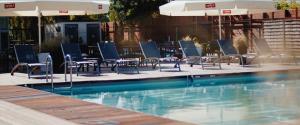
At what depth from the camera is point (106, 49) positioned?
44.9ft

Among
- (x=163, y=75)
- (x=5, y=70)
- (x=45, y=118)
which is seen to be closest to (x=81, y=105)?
(x=45, y=118)

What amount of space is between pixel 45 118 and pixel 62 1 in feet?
24.8

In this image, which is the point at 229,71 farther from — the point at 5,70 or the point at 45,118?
the point at 45,118

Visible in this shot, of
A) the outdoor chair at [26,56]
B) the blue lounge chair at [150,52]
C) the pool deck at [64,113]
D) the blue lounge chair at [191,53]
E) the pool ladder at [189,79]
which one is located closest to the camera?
the pool deck at [64,113]

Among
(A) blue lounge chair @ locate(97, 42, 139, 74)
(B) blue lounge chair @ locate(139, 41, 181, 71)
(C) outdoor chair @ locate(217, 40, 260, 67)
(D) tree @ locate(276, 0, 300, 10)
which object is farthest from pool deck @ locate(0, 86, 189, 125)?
(D) tree @ locate(276, 0, 300, 10)

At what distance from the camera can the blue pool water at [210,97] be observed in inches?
305

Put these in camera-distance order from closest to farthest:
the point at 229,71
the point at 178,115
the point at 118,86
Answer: the point at 178,115
the point at 118,86
the point at 229,71

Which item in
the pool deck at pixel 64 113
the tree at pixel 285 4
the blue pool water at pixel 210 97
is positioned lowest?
the blue pool water at pixel 210 97

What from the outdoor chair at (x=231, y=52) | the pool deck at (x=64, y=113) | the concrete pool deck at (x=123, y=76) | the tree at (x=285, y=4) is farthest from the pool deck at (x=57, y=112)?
the tree at (x=285, y=4)

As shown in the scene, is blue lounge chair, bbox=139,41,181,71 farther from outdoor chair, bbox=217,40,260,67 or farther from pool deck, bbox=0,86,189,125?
pool deck, bbox=0,86,189,125

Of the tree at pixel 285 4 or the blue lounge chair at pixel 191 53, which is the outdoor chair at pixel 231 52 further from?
the tree at pixel 285 4

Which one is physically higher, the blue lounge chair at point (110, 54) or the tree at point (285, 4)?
the tree at point (285, 4)

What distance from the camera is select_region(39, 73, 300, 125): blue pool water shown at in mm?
7756

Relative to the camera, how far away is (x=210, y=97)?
10375mm
